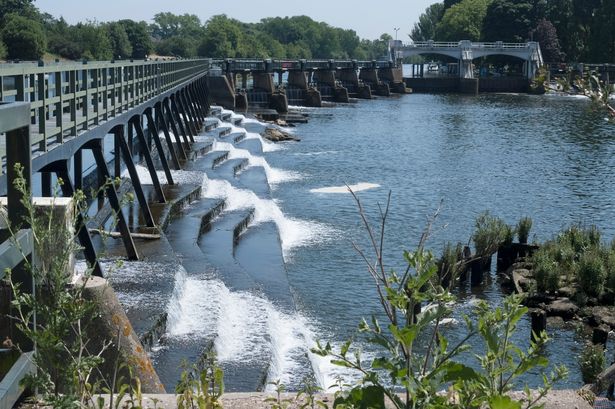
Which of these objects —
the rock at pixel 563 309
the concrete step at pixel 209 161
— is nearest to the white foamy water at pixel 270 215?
the concrete step at pixel 209 161

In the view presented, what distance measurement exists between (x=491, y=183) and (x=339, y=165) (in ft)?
26.2

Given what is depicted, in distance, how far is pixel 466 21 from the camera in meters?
169

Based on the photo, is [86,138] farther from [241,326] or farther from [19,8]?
[19,8]

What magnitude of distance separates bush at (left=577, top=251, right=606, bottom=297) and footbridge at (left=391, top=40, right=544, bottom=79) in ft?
358

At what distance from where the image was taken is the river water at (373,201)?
55.3 ft

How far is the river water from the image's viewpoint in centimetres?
1684

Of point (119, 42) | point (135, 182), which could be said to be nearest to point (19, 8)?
point (119, 42)

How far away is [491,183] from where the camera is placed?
140 feet

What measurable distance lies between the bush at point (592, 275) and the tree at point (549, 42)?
11843 centimetres

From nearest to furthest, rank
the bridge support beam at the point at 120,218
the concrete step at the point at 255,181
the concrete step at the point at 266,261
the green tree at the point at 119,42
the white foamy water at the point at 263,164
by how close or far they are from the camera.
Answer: the bridge support beam at the point at 120,218, the concrete step at the point at 266,261, the concrete step at the point at 255,181, the white foamy water at the point at 263,164, the green tree at the point at 119,42

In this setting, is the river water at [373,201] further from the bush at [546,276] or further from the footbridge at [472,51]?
the footbridge at [472,51]

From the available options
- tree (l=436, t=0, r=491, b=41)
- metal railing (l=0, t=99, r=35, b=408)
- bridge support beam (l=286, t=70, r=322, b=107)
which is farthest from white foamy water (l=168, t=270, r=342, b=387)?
tree (l=436, t=0, r=491, b=41)

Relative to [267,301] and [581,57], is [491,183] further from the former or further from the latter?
[581,57]

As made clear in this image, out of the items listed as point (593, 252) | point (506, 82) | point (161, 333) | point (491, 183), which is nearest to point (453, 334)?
point (593, 252)
